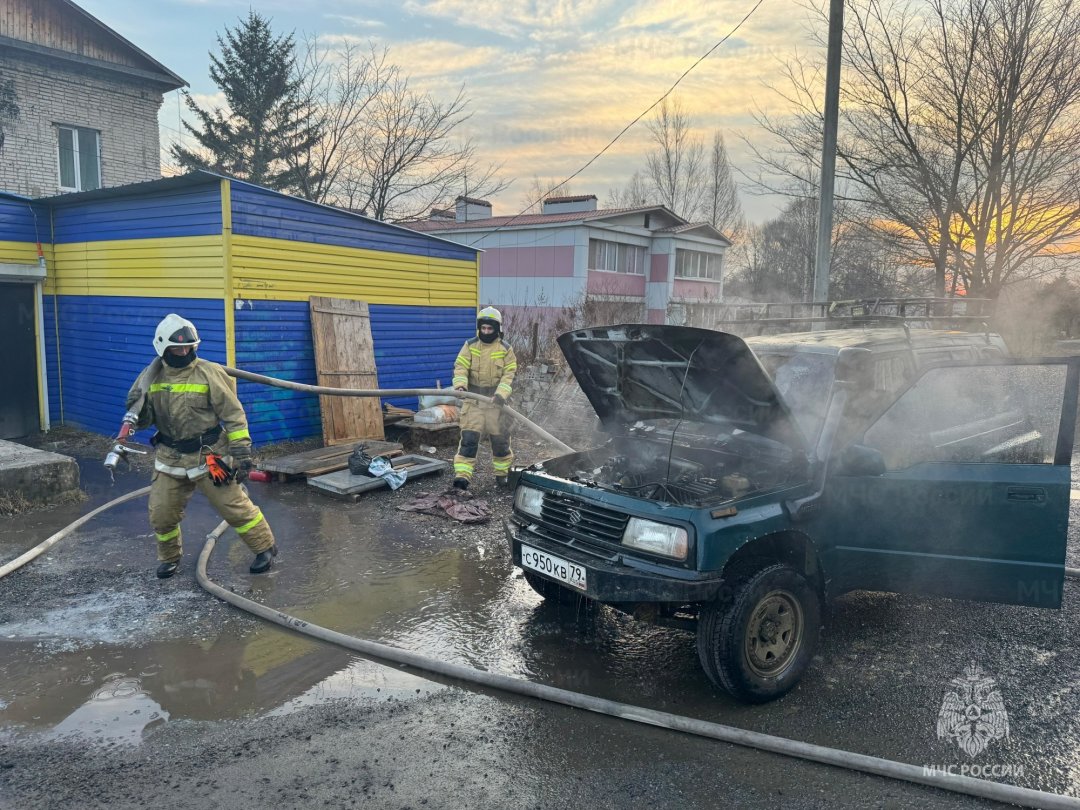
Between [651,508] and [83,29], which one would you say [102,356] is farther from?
[83,29]

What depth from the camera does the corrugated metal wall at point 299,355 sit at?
350 inches

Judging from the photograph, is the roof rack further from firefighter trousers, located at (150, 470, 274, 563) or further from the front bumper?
firefighter trousers, located at (150, 470, 274, 563)

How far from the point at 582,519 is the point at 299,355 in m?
6.77

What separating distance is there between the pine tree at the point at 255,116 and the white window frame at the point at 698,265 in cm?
1775

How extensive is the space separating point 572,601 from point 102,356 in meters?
9.09

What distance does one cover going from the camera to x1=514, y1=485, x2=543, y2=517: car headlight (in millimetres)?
4137

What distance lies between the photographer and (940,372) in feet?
15.0

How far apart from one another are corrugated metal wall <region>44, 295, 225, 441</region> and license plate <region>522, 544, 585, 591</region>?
245 inches

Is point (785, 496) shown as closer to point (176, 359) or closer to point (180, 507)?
point (176, 359)

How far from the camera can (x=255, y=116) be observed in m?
26.2

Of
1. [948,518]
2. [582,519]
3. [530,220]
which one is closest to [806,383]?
[948,518]

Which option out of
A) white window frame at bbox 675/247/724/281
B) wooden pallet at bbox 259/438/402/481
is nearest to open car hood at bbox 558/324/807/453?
wooden pallet at bbox 259/438/402/481

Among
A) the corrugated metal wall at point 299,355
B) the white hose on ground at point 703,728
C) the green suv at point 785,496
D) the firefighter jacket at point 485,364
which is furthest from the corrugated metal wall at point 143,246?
the green suv at point 785,496

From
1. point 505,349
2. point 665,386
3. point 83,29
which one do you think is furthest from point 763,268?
point 665,386
